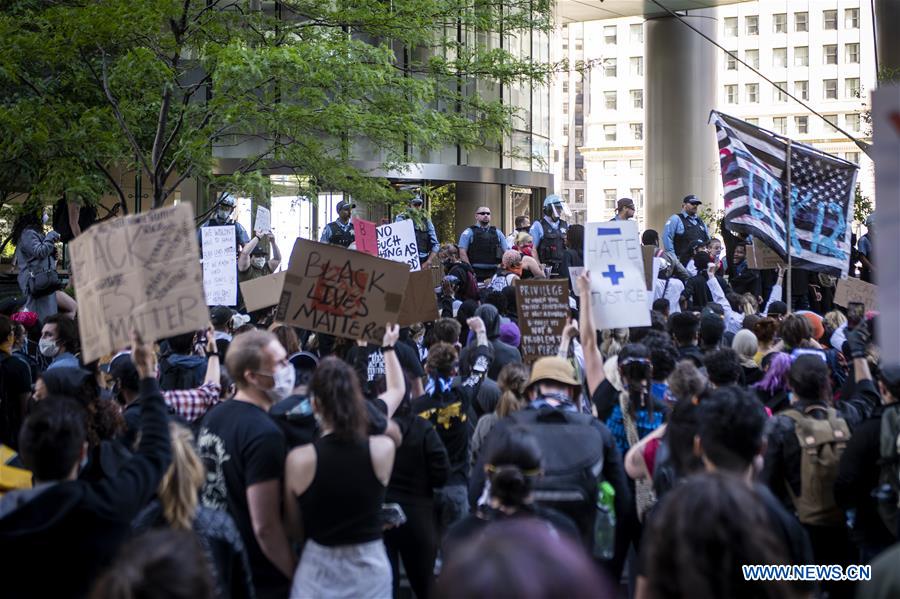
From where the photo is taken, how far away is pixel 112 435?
5.50 meters

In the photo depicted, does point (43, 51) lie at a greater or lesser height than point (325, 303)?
greater

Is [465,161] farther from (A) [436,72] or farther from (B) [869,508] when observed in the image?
(B) [869,508]

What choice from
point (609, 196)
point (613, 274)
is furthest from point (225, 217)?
point (609, 196)

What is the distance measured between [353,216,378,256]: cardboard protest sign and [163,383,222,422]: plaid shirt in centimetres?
560

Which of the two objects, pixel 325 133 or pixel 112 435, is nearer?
pixel 112 435

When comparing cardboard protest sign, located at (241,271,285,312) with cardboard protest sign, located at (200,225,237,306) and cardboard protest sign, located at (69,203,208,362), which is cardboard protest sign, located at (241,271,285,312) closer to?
cardboard protest sign, located at (200,225,237,306)

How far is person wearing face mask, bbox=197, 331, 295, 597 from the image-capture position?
16.1 feet

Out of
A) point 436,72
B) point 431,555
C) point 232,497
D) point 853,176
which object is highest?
point 436,72

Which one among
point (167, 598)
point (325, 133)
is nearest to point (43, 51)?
point (325, 133)

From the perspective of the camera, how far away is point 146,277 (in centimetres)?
518

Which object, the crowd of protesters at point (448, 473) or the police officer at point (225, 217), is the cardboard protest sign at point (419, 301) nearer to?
the crowd of protesters at point (448, 473)

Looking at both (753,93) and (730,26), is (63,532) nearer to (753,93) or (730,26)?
(753,93)

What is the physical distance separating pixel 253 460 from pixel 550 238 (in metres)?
12.4

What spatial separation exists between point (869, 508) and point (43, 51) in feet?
33.7
